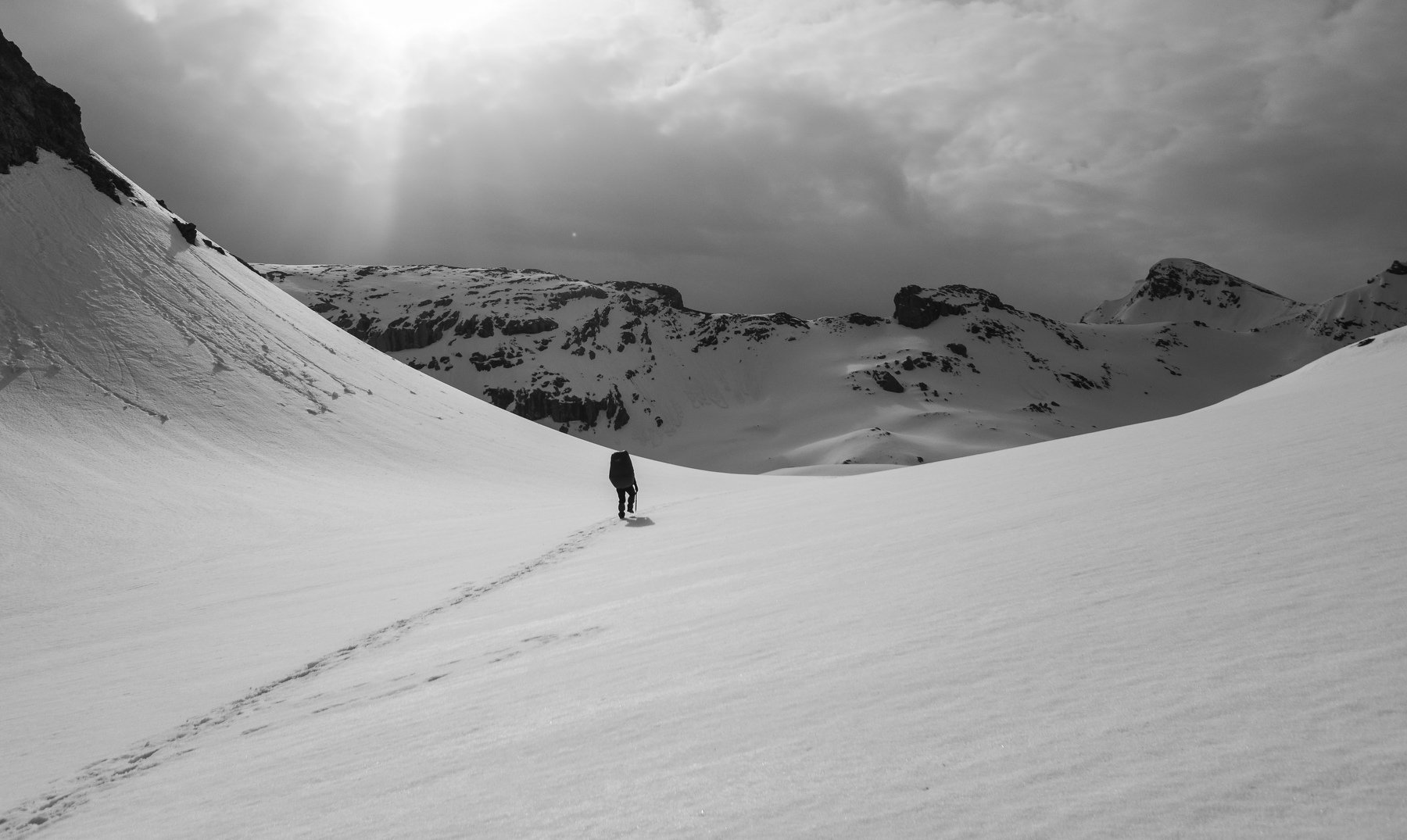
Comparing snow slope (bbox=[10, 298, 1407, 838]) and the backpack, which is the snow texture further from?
the backpack

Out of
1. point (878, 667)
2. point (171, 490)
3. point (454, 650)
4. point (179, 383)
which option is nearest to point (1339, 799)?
point (878, 667)

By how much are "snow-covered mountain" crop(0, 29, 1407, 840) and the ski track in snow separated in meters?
0.04

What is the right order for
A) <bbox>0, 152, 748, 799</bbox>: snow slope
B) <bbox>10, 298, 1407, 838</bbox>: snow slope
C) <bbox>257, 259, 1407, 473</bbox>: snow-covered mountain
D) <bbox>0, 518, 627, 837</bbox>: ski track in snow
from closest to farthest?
<bbox>10, 298, 1407, 838</bbox>: snow slope → <bbox>0, 518, 627, 837</bbox>: ski track in snow → <bbox>0, 152, 748, 799</bbox>: snow slope → <bbox>257, 259, 1407, 473</bbox>: snow-covered mountain

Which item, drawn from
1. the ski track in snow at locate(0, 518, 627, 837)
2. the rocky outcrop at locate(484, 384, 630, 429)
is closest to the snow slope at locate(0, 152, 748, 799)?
the ski track in snow at locate(0, 518, 627, 837)

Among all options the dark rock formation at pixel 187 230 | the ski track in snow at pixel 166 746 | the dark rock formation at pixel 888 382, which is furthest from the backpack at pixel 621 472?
the dark rock formation at pixel 888 382

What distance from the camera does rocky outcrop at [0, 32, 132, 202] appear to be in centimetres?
3516

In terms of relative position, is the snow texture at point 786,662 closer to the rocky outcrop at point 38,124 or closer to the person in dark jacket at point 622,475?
the person in dark jacket at point 622,475

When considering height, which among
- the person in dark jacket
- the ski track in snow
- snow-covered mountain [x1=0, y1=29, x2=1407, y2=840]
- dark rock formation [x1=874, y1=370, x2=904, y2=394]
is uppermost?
dark rock formation [x1=874, y1=370, x2=904, y2=394]

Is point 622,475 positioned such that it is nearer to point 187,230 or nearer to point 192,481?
point 192,481

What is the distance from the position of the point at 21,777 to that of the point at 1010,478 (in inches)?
519

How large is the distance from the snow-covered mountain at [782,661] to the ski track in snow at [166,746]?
0.13ft

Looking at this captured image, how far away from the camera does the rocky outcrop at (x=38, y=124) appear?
1384 inches

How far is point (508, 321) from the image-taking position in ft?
619

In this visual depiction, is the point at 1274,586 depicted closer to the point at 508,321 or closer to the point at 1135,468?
the point at 1135,468
